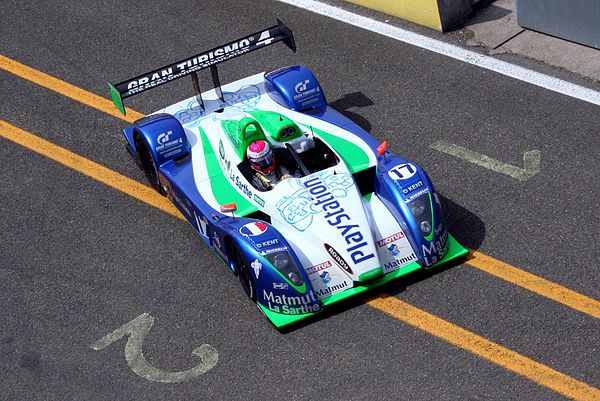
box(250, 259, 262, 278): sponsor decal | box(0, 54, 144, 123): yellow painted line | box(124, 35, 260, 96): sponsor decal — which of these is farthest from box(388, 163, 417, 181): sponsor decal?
box(0, 54, 144, 123): yellow painted line

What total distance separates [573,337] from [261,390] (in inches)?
106

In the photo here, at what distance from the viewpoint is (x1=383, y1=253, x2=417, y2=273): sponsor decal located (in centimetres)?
990

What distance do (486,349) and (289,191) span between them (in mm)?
2291

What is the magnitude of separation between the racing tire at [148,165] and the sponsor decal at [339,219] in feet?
6.69

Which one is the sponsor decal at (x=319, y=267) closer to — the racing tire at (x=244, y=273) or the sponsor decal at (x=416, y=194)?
the racing tire at (x=244, y=273)

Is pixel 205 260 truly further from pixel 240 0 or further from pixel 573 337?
pixel 240 0

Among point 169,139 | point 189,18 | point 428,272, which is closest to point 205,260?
point 169,139

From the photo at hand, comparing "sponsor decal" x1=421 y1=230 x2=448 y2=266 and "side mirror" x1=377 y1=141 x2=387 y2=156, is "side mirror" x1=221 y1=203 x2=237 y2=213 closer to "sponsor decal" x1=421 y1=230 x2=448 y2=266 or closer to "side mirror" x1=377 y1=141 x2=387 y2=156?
"side mirror" x1=377 y1=141 x2=387 y2=156

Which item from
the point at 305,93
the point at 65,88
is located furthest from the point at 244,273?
the point at 65,88

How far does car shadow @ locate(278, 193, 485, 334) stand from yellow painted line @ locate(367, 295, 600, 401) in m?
0.09

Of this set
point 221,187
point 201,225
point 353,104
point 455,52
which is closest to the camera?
point 201,225

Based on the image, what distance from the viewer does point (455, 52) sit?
1335cm

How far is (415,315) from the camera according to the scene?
32.2 ft

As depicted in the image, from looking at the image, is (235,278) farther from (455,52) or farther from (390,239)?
(455,52)
